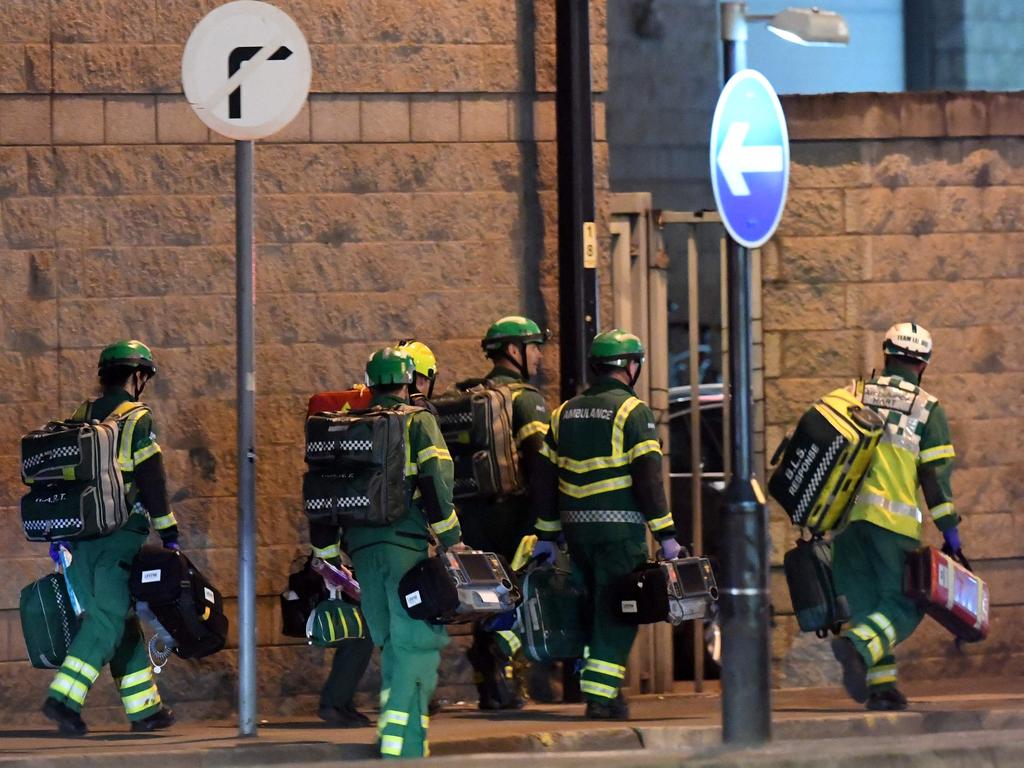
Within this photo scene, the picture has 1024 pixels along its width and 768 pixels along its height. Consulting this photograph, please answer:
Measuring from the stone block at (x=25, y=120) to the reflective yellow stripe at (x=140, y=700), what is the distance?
309 cm

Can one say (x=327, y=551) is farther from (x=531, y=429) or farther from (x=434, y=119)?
(x=434, y=119)

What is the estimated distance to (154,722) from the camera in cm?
996

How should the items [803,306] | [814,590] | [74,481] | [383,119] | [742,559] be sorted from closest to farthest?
[742,559], [74,481], [814,590], [383,119], [803,306]

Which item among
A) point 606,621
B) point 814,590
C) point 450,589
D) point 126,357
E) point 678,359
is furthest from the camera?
point 678,359

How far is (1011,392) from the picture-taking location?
38.7ft

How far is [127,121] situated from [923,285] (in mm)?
4751

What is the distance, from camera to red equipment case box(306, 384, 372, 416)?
10312mm

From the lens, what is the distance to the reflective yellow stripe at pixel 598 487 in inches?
387

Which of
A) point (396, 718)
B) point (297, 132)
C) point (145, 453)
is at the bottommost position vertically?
point (396, 718)

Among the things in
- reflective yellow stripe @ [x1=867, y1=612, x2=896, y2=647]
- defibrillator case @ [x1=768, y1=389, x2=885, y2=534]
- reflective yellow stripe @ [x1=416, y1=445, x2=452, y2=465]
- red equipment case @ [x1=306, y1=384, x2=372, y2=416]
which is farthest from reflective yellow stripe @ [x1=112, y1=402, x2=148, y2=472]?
reflective yellow stripe @ [x1=867, y1=612, x2=896, y2=647]

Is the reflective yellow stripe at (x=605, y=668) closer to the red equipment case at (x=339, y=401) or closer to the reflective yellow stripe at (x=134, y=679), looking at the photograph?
the red equipment case at (x=339, y=401)

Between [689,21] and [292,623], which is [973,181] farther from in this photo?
[292,623]

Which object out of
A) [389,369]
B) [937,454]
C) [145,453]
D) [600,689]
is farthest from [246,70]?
[937,454]

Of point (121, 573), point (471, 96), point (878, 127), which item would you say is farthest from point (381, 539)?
point (878, 127)
